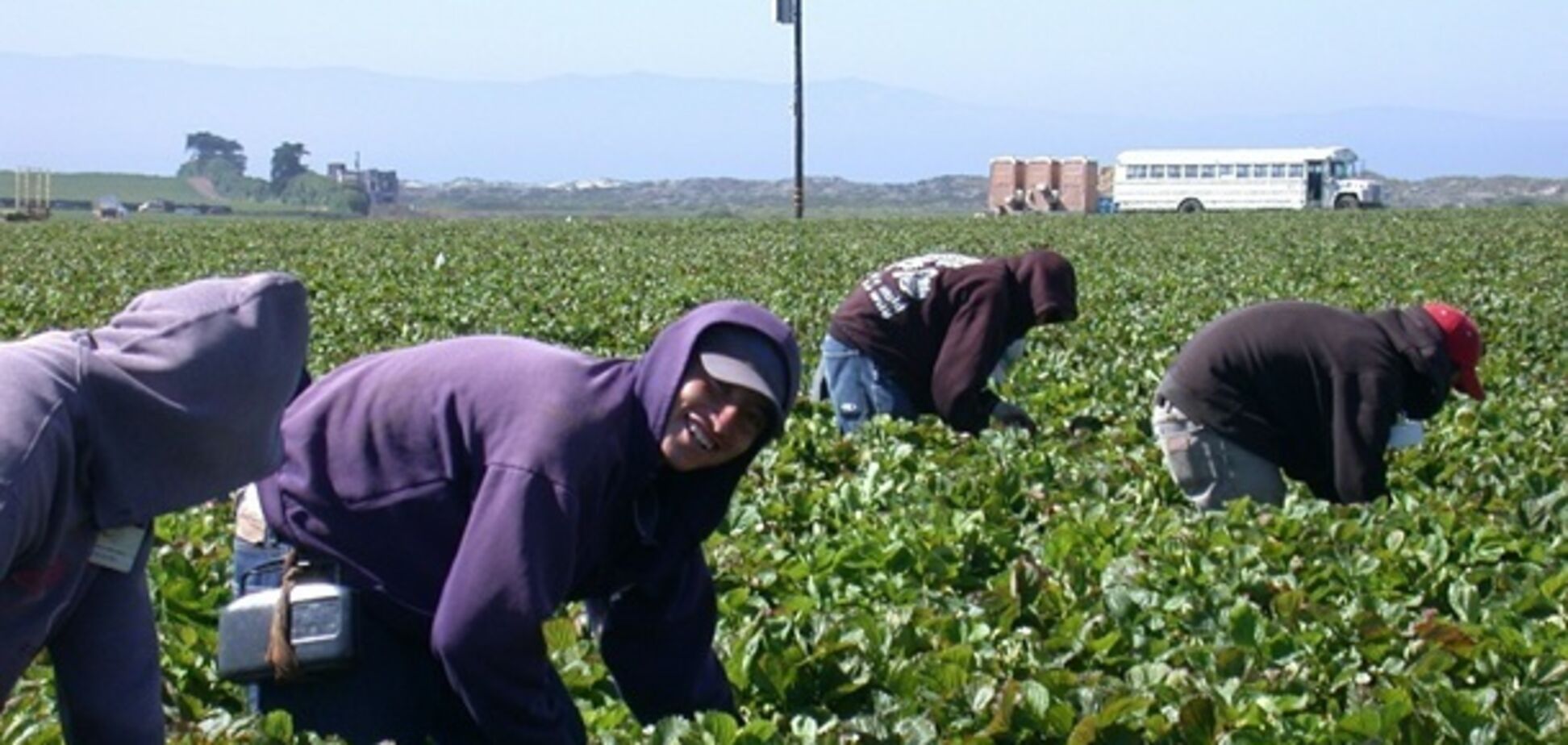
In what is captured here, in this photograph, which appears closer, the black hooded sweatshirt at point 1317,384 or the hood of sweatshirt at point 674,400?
the hood of sweatshirt at point 674,400

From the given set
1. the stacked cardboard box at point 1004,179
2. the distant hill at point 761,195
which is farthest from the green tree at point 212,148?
the stacked cardboard box at point 1004,179

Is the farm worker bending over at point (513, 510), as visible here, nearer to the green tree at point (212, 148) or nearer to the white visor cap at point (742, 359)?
the white visor cap at point (742, 359)

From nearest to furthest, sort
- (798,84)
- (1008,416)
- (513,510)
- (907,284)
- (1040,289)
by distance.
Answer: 1. (513,510)
2. (1040,289)
3. (907,284)
4. (1008,416)
5. (798,84)

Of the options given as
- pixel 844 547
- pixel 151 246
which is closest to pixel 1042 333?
pixel 844 547

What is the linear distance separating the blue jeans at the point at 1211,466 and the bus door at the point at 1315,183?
60.8 metres

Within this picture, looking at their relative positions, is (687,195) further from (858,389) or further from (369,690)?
(369,690)

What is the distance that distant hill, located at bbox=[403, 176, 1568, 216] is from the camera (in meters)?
95.9

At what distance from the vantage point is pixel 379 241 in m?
31.3

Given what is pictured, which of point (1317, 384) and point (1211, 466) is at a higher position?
point (1317, 384)

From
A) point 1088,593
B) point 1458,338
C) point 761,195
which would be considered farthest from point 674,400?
point 761,195

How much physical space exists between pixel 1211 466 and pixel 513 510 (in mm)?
4242

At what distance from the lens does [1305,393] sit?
22.7 feet

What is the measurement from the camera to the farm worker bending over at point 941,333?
794 cm

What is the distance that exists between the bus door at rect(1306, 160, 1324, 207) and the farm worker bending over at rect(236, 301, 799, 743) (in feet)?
212
